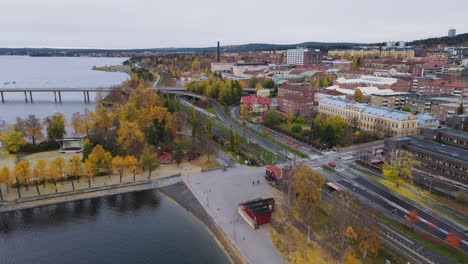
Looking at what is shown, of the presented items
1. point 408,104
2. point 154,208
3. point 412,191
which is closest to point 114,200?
point 154,208

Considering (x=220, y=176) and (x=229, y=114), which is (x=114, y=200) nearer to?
(x=220, y=176)

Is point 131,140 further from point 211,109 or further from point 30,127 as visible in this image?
point 211,109

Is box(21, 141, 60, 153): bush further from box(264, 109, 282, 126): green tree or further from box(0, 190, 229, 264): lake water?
box(264, 109, 282, 126): green tree

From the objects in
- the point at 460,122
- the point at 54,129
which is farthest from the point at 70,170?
the point at 460,122

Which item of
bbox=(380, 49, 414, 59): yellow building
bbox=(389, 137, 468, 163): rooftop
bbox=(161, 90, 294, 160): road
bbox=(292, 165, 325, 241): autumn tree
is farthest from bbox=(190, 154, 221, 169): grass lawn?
bbox=(380, 49, 414, 59): yellow building

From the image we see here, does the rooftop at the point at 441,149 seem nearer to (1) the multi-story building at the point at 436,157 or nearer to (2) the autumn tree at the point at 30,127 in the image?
(1) the multi-story building at the point at 436,157

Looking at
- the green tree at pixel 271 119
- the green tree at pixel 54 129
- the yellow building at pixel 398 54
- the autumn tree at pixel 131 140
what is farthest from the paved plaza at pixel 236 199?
the yellow building at pixel 398 54
